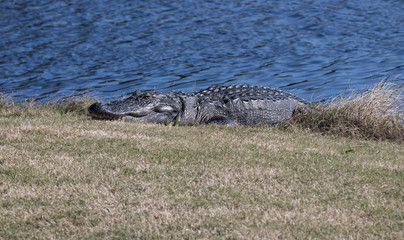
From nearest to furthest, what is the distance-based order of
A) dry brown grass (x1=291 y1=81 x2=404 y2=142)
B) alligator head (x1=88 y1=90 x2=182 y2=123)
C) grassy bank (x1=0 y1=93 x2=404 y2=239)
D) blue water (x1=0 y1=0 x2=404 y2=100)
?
grassy bank (x1=0 y1=93 x2=404 y2=239) → dry brown grass (x1=291 y1=81 x2=404 y2=142) → alligator head (x1=88 y1=90 x2=182 y2=123) → blue water (x1=0 y1=0 x2=404 y2=100)

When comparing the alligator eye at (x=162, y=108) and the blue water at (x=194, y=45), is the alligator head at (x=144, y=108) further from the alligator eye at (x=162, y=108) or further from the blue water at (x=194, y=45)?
the blue water at (x=194, y=45)

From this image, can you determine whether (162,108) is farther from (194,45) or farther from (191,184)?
(194,45)

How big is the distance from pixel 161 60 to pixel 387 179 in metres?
10.1

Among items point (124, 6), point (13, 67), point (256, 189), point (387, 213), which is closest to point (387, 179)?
point (387, 213)

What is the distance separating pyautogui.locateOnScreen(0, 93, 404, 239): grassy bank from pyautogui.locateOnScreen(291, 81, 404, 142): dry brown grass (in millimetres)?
522

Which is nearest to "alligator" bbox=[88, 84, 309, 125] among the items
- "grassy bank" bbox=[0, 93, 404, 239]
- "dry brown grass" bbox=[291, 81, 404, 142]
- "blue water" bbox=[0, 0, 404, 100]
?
"dry brown grass" bbox=[291, 81, 404, 142]

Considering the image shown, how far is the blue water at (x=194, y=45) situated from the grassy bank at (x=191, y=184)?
4523mm

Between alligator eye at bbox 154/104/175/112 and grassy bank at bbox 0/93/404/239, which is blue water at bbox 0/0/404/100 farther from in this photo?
grassy bank at bbox 0/93/404/239

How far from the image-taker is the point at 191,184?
490cm

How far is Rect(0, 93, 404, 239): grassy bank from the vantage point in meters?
4.06

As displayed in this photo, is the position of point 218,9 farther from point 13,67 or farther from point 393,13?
point 13,67

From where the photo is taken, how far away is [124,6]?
797 inches

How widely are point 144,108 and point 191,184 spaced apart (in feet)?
12.3

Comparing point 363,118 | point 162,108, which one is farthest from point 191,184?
point 162,108
